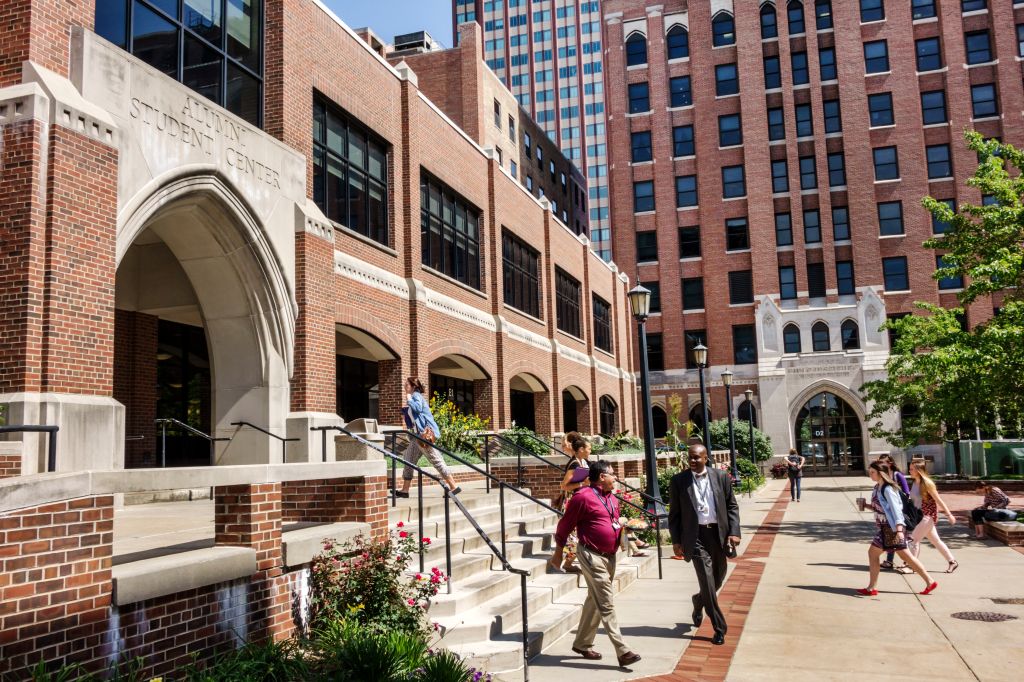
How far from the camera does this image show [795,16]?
50.0 m

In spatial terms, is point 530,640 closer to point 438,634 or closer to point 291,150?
point 438,634

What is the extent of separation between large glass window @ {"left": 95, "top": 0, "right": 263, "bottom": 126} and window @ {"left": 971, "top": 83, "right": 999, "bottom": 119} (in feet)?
147

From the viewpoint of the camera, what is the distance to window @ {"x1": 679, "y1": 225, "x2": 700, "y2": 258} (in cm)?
5059

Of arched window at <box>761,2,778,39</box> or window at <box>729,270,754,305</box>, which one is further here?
arched window at <box>761,2,778,39</box>

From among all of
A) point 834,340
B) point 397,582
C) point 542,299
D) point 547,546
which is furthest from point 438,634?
point 834,340

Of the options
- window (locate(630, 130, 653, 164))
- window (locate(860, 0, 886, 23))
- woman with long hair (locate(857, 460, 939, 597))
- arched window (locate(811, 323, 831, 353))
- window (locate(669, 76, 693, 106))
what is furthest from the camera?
window (locate(630, 130, 653, 164))

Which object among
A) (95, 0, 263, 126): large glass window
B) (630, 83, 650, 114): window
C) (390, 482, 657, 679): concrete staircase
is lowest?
(390, 482, 657, 679): concrete staircase

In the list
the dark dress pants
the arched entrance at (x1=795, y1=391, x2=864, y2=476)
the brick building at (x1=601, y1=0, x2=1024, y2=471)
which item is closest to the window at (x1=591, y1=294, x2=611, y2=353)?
the brick building at (x1=601, y1=0, x2=1024, y2=471)

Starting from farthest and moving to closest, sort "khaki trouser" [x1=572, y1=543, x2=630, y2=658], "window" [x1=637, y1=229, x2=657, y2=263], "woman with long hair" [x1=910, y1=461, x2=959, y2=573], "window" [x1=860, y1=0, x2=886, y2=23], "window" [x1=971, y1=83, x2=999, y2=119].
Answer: "window" [x1=637, y1=229, x2=657, y2=263]
"window" [x1=860, y1=0, x2=886, y2=23]
"window" [x1=971, y1=83, x2=999, y2=119]
"woman with long hair" [x1=910, y1=461, x2=959, y2=573]
"khaki trouser" [x1=572, y1=543, x2=630, y2=658]

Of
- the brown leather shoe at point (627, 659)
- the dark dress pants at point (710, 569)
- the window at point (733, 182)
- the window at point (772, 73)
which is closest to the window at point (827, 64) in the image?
the window at point (772, 73)

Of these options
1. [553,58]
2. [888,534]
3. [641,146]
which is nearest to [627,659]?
[888,534]

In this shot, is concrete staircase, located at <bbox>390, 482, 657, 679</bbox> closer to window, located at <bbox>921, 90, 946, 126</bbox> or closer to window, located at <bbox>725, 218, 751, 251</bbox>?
window, located at <bbox>725, 218, 751, 251</bbox>

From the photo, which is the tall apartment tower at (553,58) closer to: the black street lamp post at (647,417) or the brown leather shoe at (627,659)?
the black street lamp post at (647,417)

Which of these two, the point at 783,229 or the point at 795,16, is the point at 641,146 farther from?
the point at 795,16
